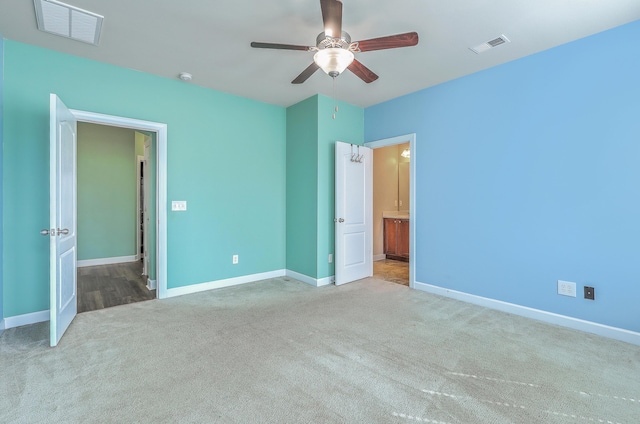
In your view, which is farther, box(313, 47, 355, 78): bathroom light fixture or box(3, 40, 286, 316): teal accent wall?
box(3, 40, 286, 316): teal accent wall

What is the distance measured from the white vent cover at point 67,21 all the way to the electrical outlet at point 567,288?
4.74 meters

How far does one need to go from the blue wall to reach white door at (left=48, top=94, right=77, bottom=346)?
3.86 metres

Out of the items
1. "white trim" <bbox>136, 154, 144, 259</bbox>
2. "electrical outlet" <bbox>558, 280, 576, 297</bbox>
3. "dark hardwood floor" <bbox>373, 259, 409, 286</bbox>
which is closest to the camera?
"electrical outlet" <bbox>558, 280, 576, 297</bbox>

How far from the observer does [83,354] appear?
2.28 meters

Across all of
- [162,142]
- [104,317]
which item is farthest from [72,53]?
[104,317]

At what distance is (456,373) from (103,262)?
20.7 feet

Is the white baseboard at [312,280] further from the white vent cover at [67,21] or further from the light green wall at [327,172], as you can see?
the white vent cover at [67,21]

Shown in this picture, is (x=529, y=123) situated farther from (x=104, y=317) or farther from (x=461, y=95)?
(x=104, y=317)

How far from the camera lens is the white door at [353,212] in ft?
14.0

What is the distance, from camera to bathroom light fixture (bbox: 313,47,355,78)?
214 centimetres

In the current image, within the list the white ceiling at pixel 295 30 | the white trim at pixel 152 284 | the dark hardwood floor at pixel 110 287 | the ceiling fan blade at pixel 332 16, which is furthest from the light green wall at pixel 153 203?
the ceiling fan blade at pixel 332 16

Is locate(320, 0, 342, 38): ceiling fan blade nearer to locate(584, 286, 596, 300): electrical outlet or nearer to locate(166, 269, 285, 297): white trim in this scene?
locate(584, 286, 596, 300): electrical outlet

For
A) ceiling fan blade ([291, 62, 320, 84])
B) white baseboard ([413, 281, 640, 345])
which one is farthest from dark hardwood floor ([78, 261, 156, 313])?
white baseboard ([413, 281, 640, 345])

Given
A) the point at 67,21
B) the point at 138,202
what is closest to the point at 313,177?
the point at 67,21
